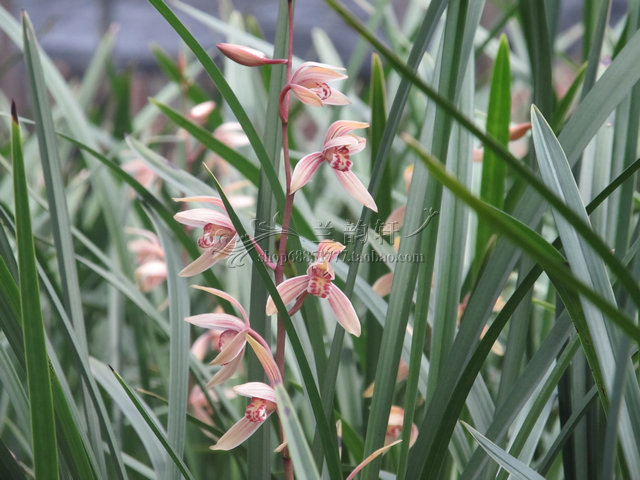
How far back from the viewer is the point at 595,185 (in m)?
0.66

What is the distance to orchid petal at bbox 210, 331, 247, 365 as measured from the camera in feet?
1.45

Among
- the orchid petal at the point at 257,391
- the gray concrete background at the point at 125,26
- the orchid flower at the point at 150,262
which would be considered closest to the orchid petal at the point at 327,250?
the orchid petal at the point at 257,391

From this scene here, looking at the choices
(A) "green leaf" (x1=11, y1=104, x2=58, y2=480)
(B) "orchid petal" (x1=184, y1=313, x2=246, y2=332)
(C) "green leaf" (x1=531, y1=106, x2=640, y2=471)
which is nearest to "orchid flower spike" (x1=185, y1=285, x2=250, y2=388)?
(B) "orchid petal" (x1=184, y1=313, x2=246, y2=332)

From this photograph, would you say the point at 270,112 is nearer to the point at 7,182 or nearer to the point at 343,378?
the point at 343,378

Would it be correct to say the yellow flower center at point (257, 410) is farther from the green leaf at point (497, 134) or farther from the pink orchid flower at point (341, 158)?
the green leaf at point (497, 134)

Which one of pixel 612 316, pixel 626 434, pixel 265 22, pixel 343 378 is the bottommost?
pixel 343 378

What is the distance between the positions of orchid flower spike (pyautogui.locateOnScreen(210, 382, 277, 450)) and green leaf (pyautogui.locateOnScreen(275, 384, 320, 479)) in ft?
0.20

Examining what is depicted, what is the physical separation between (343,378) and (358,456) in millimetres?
182

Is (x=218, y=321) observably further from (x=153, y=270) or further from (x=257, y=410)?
(x=153, y=270)

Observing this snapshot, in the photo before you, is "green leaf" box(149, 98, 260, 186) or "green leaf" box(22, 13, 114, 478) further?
"green leaf" box(149, 98, 260, 186)

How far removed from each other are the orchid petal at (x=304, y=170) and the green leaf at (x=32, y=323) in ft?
0.59

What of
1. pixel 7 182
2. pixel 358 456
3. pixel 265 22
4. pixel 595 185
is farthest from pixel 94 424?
pixel 265 22

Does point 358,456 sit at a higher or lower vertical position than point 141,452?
higher

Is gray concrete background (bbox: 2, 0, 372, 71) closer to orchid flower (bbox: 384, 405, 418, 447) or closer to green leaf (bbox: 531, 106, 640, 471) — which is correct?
orchid flower (bbox: 384, 405, 418, 447)
